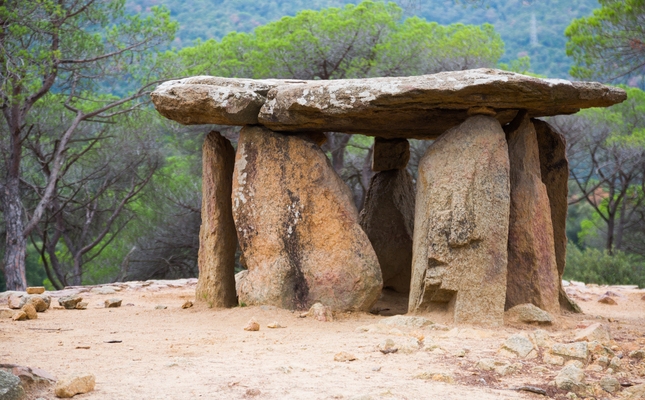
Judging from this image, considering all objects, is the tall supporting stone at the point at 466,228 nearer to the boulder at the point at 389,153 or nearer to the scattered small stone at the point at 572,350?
the scattered small stone at the point at 572,350

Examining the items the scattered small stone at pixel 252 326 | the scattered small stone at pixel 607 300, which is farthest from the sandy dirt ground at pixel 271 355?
the scattered small stone at pixel 607 300

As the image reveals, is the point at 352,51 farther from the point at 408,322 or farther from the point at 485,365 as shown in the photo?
the point at 485,365

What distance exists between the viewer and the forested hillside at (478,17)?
33031 mm

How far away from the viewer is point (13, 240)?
42.2ft

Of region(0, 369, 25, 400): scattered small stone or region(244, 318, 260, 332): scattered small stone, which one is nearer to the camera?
region(0, 369, 25, 400): scattered small stone

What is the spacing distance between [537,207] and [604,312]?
2331mm

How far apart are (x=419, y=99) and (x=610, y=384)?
134 inches

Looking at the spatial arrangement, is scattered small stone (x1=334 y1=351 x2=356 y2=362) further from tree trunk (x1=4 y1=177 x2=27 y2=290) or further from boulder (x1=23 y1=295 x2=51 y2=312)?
tree trunk (x1=4 y1=177 x2=27 y2=290)

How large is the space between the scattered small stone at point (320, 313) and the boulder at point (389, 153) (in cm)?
312

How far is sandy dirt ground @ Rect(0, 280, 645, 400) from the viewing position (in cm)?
416

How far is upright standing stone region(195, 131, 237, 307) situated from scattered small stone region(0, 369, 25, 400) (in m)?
4.24

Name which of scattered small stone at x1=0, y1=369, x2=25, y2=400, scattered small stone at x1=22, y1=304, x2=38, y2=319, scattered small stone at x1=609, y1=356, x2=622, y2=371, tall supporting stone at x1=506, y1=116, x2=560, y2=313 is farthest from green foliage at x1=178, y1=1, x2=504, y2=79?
scattered small stone at x1=0, y1=369, x2=25, y2=400

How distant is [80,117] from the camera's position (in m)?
14.3

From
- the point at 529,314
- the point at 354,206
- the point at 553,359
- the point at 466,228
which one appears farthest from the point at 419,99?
the point at 553,359
